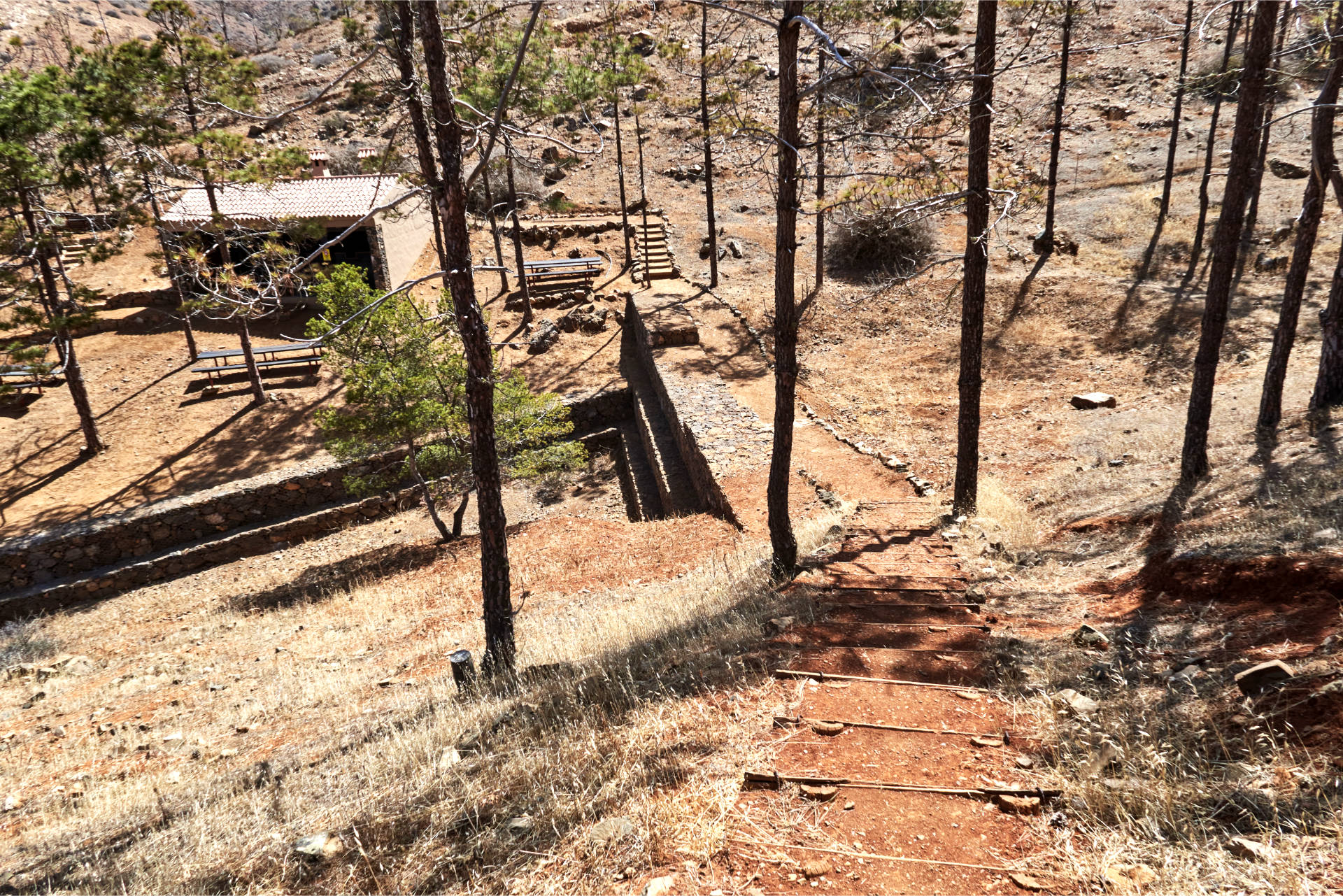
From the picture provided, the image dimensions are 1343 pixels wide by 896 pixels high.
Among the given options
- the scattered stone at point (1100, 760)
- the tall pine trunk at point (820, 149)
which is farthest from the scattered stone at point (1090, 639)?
the tall pine trunk at point (820, 149)

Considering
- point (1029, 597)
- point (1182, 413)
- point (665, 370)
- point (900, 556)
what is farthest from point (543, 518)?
point (1182, 413)

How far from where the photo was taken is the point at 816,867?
3732 millimetres

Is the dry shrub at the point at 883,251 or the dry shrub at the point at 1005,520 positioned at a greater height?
the dry shrub at the point at 883,251

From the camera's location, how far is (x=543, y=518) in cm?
1631

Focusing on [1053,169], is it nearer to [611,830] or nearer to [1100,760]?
[1100,760]

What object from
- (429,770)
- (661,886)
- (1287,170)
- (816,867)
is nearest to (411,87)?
(429,770)

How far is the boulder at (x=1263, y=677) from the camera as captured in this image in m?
4.29

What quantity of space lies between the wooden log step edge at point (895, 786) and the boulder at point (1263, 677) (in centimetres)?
142

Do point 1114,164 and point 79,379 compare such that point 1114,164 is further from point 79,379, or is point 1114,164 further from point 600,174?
point 79,379

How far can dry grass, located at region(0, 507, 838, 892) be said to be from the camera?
169 inches

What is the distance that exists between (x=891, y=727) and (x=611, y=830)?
6.64 feet

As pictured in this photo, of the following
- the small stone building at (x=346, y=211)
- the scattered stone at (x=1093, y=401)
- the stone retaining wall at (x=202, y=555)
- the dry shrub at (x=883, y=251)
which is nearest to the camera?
the stone retaining wall at (x=202, y=555)

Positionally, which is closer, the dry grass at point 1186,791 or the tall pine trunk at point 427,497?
the dry grass at point 1186,791

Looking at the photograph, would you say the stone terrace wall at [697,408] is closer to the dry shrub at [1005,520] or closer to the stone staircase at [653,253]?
the stone staircase at [653,253]
